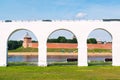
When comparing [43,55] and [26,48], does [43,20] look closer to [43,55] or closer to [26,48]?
[43,55]

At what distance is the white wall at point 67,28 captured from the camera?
112 feet

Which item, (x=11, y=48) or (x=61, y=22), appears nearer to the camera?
(x=61, y=22)

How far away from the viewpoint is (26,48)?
87.6 metres

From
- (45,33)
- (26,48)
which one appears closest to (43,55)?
(45,33)

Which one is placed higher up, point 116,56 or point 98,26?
point 98,26

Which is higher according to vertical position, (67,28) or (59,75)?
(67,28)

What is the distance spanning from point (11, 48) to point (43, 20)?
5406 cm

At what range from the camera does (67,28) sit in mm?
34250

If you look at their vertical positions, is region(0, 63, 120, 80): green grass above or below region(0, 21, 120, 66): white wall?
below

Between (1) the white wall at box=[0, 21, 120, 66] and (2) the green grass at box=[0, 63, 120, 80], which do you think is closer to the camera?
(2) the green grass at box=[0, 63, 120, 80]

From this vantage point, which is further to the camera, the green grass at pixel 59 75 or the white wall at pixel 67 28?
the white wall at pixel 67 28

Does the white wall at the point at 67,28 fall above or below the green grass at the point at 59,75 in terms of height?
above

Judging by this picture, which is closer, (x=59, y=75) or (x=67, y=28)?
(x=59, y=75)

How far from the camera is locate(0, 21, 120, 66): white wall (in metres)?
34.3
